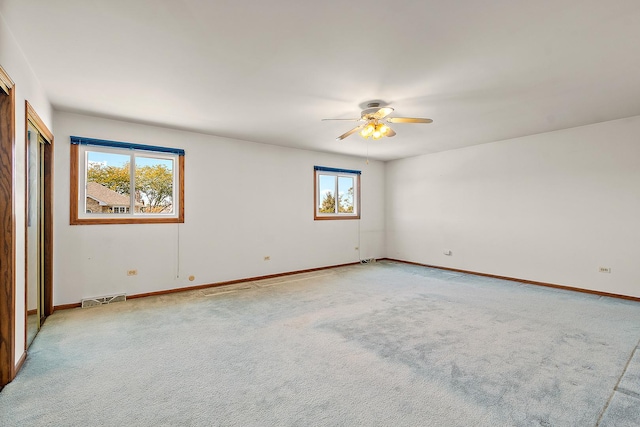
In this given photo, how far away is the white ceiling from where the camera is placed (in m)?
2.07

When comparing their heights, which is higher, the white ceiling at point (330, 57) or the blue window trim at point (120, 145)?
the white ceiling at point (330, 57)

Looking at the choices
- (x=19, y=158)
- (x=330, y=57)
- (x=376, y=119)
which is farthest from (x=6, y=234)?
(x=376, y=119)

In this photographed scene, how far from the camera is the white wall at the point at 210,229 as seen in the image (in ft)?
13.6

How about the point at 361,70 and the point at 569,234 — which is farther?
the point at 569,234

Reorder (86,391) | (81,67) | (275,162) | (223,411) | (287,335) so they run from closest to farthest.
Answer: (223,411) → (86,391) → (81,67) → (287,335) → (275,162)

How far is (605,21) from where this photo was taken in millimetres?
2172

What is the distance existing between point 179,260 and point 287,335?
2.67m

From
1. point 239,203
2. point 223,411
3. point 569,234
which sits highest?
point 239,203

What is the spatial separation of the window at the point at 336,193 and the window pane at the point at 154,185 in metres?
2.87

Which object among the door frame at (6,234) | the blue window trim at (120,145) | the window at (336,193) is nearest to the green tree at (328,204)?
the window at (336,193)

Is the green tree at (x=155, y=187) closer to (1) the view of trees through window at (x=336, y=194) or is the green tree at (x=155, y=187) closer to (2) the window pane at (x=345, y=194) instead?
(1) the view of trees through window at (x=336, y=194)

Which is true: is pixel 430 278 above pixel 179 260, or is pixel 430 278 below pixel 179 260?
below

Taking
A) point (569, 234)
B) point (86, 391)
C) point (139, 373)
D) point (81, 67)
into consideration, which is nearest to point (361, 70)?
point (81, 67)

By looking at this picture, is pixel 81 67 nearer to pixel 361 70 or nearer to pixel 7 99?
pixel 7 99
